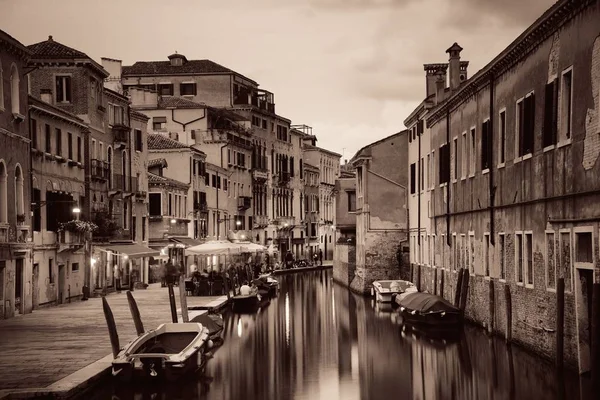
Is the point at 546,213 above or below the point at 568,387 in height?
above

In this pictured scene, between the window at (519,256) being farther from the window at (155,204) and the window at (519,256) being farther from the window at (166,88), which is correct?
the window at (166,88)

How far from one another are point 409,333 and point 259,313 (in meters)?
10.5

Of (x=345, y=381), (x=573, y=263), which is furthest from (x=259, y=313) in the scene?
(x=573, y=263)

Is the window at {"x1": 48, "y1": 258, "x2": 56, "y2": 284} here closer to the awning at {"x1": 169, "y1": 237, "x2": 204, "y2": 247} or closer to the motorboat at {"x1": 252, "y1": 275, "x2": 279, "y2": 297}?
the motorboat at {"x1": 252, "y1": 275, "x2": 279, "y2": 297}

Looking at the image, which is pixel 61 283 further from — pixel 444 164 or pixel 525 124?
→ pixel 525 124

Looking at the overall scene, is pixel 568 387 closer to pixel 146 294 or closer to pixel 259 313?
pixel 259 313

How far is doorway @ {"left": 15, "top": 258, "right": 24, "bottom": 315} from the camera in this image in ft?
95.9

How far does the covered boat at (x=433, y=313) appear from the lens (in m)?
26.8

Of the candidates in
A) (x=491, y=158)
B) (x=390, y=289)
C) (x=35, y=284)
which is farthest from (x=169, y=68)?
(x=491, y=158)

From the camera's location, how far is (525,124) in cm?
2173

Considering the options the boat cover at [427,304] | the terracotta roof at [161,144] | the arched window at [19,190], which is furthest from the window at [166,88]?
the boat cover at [427,304]

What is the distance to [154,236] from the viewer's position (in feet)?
169

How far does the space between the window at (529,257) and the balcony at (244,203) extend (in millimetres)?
51390

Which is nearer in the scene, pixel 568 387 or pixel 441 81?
pixel 568 387
